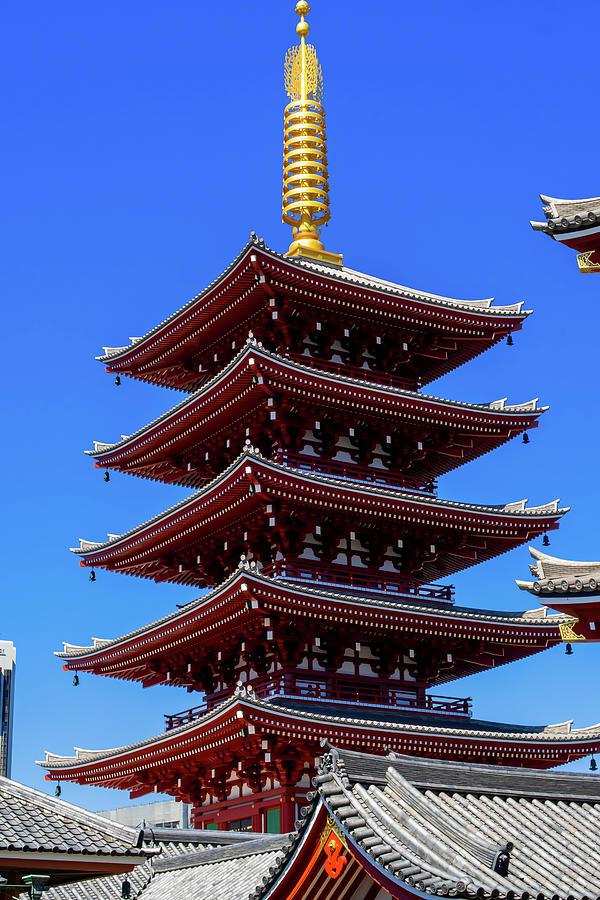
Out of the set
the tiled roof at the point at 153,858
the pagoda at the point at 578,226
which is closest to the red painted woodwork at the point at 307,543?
the tiled roof at the point at 153,858

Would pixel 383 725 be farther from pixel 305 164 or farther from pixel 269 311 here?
pixel 305 164

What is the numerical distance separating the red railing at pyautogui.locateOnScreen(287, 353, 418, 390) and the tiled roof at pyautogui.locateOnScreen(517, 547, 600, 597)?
704 inches

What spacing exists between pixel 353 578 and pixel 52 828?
65.7ft

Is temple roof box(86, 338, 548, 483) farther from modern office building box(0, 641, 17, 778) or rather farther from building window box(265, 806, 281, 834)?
modern office building box(0, 641, 17, 778)

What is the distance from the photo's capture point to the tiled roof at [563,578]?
18188 mm

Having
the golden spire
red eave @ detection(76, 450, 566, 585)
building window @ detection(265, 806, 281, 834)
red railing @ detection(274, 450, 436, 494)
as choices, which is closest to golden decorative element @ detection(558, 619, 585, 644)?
red eave @ detection(76, 450, 566, 585)

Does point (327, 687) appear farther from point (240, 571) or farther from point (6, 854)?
point (6, 854)

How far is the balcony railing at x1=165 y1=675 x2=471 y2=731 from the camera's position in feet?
109

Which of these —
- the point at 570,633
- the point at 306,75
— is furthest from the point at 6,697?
the point at 570,633

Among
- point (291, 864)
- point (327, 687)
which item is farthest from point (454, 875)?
point (327, 687)

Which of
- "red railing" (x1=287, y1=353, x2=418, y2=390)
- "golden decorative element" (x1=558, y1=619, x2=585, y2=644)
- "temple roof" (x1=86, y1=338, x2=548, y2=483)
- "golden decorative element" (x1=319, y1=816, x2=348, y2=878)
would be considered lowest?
"golden decorative element" (x1=319, y1=816, x2=348, y2=878)

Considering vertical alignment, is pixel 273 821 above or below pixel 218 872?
above

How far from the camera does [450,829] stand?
14289 mm

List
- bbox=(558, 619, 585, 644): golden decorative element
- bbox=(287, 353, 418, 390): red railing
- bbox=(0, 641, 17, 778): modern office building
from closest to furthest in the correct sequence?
bbox=(558, 619, 585, 644): golden decorative element
bbox=(287, 353, 418, 390): red railing
bbox=(0, 641, 17, 778): modern office building
